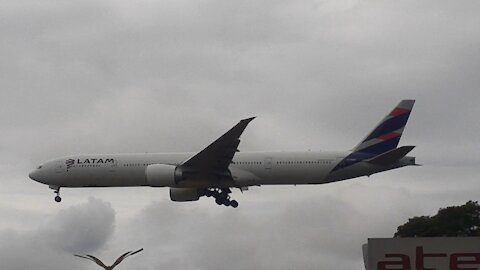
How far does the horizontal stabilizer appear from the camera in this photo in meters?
49.7

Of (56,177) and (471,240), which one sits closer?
(471,240)

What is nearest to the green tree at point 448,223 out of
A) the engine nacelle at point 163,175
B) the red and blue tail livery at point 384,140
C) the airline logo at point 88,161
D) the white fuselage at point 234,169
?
the red and blue tail livery at point 384,140

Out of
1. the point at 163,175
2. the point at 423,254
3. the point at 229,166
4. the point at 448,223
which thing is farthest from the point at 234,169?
the point at 423,254

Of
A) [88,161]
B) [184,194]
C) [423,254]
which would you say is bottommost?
[423,254]

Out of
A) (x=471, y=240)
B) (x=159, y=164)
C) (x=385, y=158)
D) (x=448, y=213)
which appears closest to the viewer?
(x=471, y=240)

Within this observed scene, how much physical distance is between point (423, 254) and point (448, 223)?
46.0 metres

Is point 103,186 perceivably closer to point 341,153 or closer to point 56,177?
point 56,177

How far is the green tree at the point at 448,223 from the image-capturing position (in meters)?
59.4

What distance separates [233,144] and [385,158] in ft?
29.9

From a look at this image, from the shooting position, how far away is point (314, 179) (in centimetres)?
5256

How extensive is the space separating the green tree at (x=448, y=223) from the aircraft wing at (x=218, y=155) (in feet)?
47.8

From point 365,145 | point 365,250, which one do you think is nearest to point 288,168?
point 365,145

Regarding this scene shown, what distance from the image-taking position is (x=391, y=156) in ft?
166

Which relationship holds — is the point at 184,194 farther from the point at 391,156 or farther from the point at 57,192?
the point at 391,156
